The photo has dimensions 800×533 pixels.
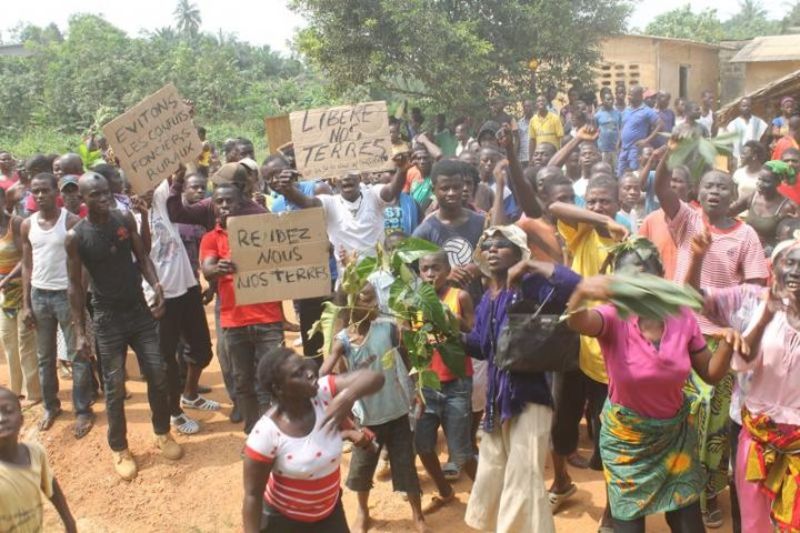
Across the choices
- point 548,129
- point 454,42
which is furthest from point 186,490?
point 454,42

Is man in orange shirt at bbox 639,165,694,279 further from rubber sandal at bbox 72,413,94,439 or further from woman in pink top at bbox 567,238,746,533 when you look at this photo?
rubber sandal at bbox 72,413,94,439

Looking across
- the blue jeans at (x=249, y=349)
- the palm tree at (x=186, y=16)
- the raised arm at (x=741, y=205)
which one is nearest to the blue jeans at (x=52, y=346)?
the blue jeans at (x=249, y=349)

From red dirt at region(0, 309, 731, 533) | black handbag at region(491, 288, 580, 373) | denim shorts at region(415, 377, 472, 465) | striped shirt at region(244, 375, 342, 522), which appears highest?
black handbag at region(491, 288, 580, 373)

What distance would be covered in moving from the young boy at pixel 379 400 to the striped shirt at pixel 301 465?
920 millimetres

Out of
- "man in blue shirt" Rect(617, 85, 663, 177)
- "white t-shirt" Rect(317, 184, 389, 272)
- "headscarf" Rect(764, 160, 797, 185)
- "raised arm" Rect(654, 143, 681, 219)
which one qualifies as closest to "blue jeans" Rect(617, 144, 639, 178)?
"man in blue shirt" Rect(617, 85, 663, 177)

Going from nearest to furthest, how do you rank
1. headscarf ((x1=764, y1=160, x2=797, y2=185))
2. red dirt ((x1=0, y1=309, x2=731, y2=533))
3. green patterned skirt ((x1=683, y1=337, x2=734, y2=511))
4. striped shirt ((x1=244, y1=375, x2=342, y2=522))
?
1. striped shirt ((x1=244, y1=375, x2=342, y2=522))
2. green patterned skirt ((x1=683, y1=337, x2=734, y2=511))
3. red dirt ((x1=0, y1=309, x2=731, y2=533))
4. headscarf ((x1=764, y1=160, x2=797, y2=185))

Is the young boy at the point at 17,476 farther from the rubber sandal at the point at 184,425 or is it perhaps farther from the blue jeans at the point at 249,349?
the rubber sandal at the point at 184,425

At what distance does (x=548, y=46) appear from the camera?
50.7 feet

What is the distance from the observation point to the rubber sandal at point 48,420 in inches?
250

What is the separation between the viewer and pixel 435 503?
4.72 meters

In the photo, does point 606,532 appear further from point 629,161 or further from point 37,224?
point 629,161

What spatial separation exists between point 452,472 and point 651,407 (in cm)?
207

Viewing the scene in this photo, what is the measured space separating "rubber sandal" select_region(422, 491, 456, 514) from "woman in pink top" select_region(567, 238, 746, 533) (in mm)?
1489

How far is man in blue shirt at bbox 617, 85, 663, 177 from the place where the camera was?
11.9 meters
